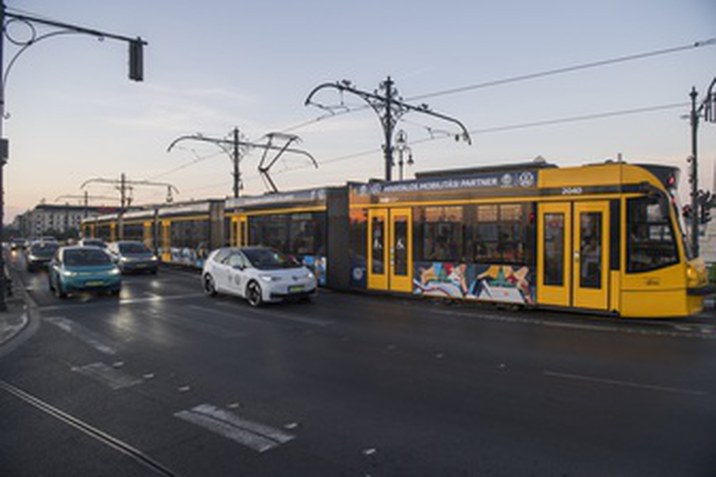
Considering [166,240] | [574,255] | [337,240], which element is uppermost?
[337,240]

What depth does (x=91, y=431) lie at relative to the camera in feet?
15.6

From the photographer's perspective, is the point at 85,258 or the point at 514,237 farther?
the point at 85,258

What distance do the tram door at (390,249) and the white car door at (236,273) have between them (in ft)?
12.8

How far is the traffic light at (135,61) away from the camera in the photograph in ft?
37.4

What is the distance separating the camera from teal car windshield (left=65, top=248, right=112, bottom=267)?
15062 mm

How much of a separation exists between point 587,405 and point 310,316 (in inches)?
278

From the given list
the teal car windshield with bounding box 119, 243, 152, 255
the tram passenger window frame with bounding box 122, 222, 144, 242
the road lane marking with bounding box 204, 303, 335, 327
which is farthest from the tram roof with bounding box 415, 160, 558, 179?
the tram passenger window frame with bounding box 122, 222, 144, 242

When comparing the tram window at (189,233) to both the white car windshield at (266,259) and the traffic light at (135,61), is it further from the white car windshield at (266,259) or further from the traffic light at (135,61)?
the traffic light at (135,61)

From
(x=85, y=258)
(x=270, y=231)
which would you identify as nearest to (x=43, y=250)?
(x=85, y=258)

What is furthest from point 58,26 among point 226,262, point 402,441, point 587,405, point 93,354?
point 587,405

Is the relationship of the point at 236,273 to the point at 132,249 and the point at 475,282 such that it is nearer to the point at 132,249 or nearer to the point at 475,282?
the point at 475,282

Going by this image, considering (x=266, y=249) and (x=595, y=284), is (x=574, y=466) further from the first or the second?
(x=266, y=249)

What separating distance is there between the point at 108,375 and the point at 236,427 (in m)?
2.97

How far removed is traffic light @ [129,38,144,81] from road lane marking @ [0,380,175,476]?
7.68 metres
